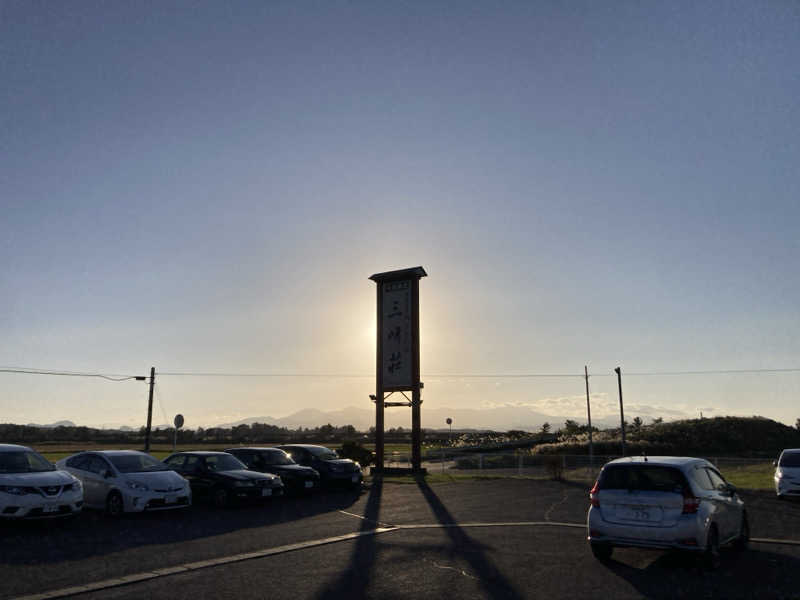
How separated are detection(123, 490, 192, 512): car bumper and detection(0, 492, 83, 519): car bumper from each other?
4.87 ft

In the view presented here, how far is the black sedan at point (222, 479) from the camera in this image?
57.3 feet

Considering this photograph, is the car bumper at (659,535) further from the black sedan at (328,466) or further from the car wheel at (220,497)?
the black sedan at (328,466)

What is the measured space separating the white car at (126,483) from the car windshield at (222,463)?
1.83 metres

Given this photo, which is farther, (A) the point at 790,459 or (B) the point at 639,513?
(A) the point at 790,459

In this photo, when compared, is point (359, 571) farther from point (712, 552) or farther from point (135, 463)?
point (135, 463)

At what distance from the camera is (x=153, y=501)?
15.2 meters

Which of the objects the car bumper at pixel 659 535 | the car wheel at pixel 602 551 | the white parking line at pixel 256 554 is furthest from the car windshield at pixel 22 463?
the car bumper at pixel 659 535

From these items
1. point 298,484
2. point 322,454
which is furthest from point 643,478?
point 322,454

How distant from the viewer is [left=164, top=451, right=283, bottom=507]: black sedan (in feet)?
57.3

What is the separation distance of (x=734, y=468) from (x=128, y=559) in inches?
1221

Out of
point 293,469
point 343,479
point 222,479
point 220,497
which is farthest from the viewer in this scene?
point 343,479

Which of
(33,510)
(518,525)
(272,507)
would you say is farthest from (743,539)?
(33,510)

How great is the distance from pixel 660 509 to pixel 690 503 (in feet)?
1.42

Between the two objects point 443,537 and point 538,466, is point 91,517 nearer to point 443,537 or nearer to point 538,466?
point 443,537
